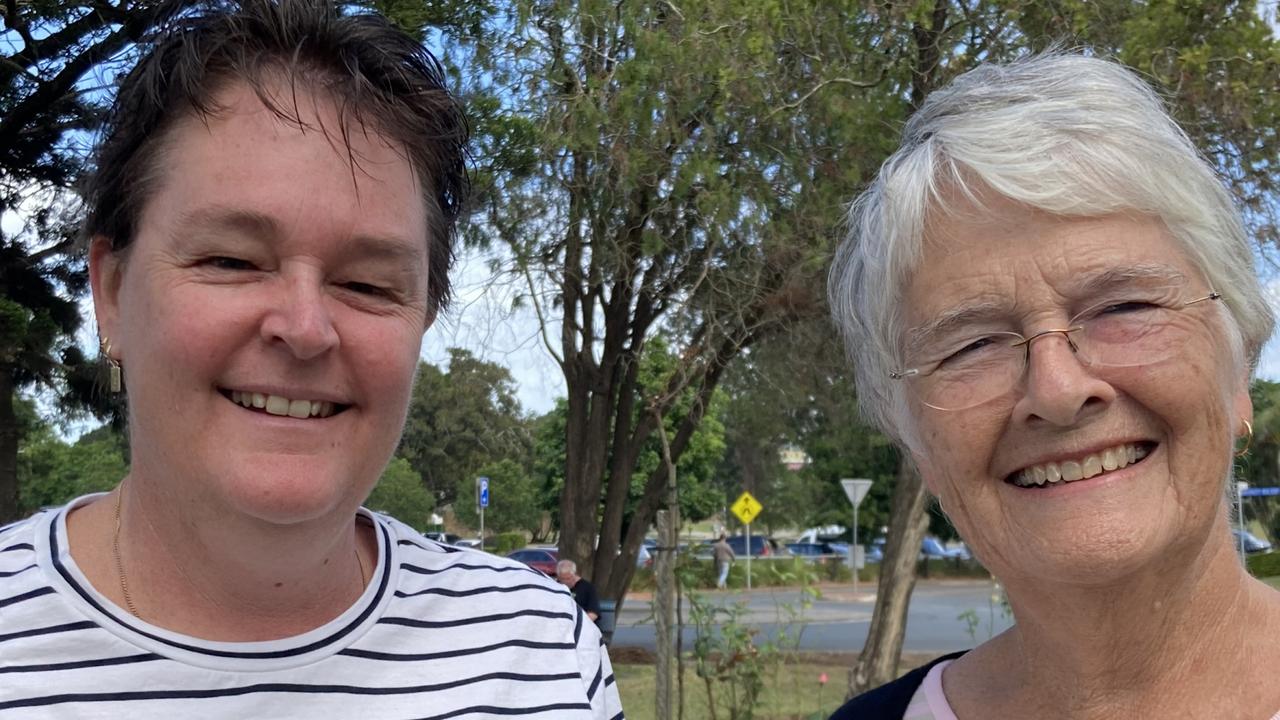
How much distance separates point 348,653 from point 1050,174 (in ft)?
4.15

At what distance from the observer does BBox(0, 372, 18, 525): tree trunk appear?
8.17 m

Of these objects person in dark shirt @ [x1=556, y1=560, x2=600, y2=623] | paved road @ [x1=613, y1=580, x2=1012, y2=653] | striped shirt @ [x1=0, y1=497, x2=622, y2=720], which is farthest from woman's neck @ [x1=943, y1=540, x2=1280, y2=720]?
paved road @ [x1=613, y1=580, x2=1012, y2=653]

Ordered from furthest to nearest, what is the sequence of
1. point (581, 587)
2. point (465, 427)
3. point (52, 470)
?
point (52, 470), point (465, 427), point (581, 587)

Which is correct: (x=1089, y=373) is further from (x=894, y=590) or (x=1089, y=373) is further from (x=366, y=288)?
(x=894, y=590)

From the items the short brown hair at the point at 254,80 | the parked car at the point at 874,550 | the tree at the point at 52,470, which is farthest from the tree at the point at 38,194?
the parked car at the point at 874,550

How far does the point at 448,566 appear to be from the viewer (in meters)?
1.84

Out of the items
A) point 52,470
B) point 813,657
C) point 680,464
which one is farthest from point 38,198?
point 680,464

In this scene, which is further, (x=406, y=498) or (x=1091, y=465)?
(x=406, y=498)

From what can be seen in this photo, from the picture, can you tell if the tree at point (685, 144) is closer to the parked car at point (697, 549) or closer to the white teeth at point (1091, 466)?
the parked car at point (697, 549)

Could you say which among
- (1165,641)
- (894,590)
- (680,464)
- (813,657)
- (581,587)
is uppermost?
(680,464)

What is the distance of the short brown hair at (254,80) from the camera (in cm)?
153

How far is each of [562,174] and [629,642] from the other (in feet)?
41.6

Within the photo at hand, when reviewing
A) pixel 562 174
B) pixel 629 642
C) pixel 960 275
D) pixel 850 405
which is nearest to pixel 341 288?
pixel 960 275

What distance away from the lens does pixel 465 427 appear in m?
13.3
